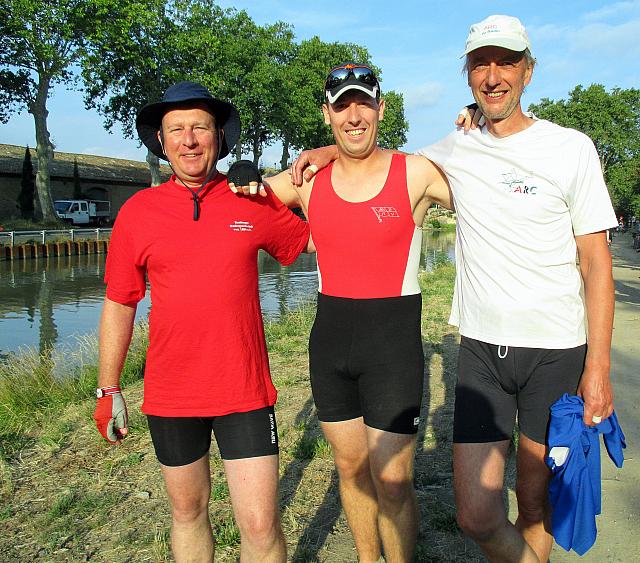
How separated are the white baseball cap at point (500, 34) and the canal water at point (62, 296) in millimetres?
9982

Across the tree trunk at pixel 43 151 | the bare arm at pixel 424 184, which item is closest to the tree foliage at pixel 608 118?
the tree trunk at pixel 43 151

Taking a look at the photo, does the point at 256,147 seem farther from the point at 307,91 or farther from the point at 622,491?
the point at 622,491

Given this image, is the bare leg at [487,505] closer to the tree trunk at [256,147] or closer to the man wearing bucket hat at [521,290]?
the man wearing bucket hat at [521,290]

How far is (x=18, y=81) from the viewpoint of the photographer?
112 feet

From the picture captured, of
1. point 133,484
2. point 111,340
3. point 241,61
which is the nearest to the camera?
point 111,340

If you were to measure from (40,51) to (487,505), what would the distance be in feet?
A: 115

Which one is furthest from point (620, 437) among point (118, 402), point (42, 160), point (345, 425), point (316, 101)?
point (316, 101)

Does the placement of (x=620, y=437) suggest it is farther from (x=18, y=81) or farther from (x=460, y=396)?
(x=18, y=81)

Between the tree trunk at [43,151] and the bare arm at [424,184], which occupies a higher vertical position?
the tree trunk at [43,151]

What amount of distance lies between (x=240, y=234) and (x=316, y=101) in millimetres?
51753

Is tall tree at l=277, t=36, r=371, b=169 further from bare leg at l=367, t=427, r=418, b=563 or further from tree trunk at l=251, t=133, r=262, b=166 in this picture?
bare leg at l=367, t=427, r=418, b=563

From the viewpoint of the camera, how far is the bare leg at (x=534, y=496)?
2793 millimetres

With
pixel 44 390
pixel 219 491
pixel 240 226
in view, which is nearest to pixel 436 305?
pixel 44 390

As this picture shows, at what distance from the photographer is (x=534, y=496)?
2848 millimetres
